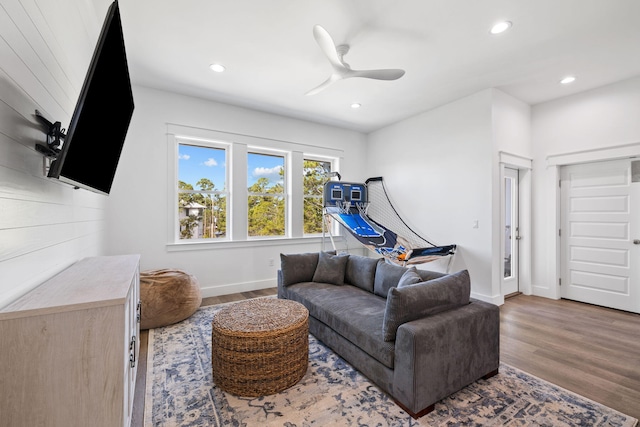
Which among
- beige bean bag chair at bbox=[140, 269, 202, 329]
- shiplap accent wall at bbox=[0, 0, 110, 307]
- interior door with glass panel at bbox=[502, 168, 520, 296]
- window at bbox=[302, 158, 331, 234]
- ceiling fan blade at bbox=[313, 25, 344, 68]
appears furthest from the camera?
window at bbox=[302, 158, 331, 234]

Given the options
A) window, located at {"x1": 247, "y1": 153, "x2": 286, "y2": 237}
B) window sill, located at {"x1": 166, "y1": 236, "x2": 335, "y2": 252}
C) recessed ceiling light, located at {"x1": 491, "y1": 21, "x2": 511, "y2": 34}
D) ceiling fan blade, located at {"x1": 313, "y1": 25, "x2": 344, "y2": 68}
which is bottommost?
window sill, located at {"x1": 166, "y1": 236, "x2": 335, "y2": 252}

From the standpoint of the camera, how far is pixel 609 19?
8.07ft

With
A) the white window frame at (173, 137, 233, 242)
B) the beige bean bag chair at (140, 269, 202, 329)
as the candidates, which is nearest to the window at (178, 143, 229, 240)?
the white window frame at (173, 137, 233, 242)

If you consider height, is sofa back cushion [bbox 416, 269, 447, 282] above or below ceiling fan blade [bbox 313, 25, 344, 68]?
Result: below

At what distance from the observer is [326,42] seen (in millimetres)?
2273

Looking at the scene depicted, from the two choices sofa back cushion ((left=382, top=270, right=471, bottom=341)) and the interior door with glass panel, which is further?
the interior door with glass panel

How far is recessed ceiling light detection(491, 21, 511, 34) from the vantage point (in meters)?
2.52

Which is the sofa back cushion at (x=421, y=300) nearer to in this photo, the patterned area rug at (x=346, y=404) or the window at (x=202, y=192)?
the patterned area rug at (x=346, y=404)

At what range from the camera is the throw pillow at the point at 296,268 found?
11.1 ft

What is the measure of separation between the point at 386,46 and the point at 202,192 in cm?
321

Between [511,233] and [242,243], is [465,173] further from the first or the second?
[242,243]

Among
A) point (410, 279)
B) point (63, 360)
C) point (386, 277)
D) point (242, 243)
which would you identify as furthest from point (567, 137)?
point (63, 360)

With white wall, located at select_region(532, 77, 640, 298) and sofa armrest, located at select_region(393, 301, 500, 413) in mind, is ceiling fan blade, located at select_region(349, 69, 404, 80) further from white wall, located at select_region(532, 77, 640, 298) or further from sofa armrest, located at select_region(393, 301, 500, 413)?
white wall, located at select_region(532, 77, 640, 298)

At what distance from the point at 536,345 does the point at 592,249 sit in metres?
2.27
